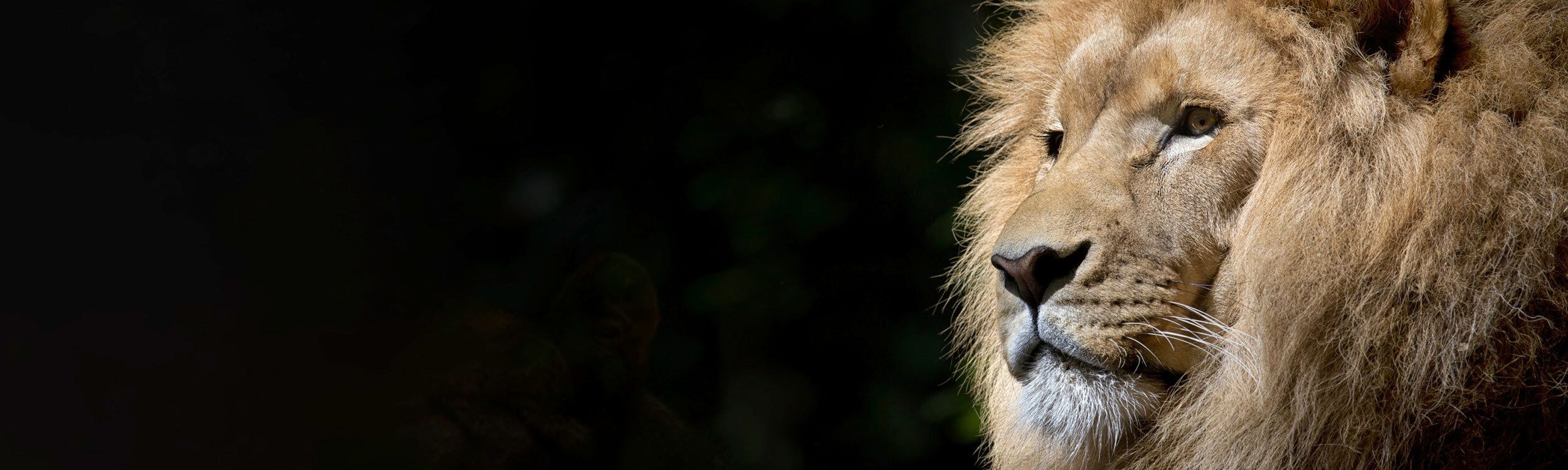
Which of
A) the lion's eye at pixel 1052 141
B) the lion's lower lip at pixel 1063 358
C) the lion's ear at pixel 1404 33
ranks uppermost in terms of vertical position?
the lion's ear at pixel 1404 33

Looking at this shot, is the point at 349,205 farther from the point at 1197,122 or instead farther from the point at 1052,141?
the point at 1052,141

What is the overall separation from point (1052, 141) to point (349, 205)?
46.4 inches

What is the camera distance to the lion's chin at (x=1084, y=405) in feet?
4.64

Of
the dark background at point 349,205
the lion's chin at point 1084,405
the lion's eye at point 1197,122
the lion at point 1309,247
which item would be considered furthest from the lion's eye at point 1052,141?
the dark background at point 349,205

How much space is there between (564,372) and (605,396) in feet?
0.33

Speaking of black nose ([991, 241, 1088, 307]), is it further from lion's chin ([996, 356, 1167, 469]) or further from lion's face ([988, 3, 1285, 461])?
lion's chin ([996, 356, 1167, 469])

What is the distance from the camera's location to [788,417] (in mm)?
2258

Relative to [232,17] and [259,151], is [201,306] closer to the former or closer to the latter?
[259,151]

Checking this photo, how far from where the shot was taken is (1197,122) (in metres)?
1.43

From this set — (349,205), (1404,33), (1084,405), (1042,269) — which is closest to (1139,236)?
(1042,269)

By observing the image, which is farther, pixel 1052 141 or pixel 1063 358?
pixel 1052 141

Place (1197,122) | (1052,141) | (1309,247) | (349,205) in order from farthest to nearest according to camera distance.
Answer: (1052,141)
(1197,122)
(1309,247)
(349,205)

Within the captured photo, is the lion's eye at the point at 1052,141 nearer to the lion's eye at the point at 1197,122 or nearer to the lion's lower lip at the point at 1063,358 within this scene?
the lion's eye at the point at 1197,122

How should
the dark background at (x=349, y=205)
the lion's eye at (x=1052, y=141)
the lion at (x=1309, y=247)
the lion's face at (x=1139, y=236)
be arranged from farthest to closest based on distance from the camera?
1. the lion's eye at (x=1052, y=141)
2. the lion's face at (x=1139, y=236)
3. the lion at (x=1309, y=247)
4. the dark background at (x=349, y=205)
